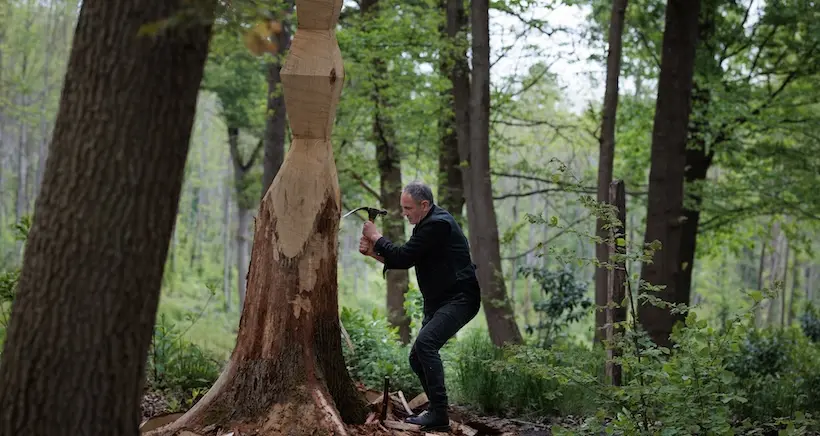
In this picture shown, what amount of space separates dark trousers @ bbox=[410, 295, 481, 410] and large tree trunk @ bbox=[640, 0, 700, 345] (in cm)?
482

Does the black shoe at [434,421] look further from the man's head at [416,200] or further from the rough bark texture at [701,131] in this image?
the rough bark texture at [701,131]

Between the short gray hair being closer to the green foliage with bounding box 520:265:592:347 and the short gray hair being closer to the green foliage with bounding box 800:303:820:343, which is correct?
the green foliage with bounding box 520:265:592:347

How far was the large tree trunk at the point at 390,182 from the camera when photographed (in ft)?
45.6

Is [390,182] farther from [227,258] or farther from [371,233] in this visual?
[227,258]

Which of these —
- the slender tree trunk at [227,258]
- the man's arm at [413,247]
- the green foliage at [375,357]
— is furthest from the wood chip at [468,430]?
the slender tree trunk at [227,258]

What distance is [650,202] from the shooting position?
9945mm

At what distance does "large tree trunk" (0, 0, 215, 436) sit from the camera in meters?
2.96

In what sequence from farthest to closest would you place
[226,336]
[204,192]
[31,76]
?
1. [204,192]
2. [31,76]
3. [226,336]

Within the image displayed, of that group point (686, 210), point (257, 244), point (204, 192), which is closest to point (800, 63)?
point (686, 210)

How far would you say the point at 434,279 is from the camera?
5.64 meters

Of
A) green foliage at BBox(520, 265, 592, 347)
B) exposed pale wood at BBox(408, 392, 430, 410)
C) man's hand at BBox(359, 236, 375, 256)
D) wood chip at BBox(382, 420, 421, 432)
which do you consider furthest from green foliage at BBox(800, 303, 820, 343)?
man's hand at BBox(359, 236, 375, 256)

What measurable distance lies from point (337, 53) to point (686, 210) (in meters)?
10.3

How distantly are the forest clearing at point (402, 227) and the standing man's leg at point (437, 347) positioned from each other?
2cm

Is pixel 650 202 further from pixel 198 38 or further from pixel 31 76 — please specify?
pixel 31 76
